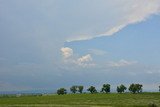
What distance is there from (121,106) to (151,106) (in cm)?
789

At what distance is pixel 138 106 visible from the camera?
9306cm

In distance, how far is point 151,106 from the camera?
87.8 metres

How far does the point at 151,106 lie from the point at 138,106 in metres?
5.75

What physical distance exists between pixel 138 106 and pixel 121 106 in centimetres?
440

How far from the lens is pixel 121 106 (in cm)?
9219
